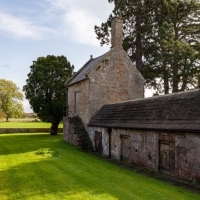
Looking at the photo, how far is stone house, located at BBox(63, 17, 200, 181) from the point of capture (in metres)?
11.3

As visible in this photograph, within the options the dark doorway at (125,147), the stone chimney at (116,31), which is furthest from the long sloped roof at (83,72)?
the dark doorway at (125,147)

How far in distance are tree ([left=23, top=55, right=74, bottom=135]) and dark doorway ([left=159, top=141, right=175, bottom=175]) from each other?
22.3m

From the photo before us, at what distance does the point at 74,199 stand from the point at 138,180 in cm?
367

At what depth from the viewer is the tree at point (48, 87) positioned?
33.7 meters

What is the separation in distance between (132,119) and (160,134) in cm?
303

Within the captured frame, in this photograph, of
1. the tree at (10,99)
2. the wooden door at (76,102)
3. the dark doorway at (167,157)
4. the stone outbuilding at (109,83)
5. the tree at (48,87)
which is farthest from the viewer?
the tree at (10,99)

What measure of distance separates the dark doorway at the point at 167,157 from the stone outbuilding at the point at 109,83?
10.6 m

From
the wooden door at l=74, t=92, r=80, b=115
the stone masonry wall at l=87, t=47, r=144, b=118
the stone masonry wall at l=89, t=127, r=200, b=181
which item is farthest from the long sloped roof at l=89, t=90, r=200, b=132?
the wooden door at l=74, t=92, r=80, b=115

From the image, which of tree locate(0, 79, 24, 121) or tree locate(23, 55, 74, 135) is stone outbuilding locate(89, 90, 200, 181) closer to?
tree locate(23, 55, 74, 135)

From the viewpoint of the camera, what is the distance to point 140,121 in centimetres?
1449

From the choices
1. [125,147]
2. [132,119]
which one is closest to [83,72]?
[132,119]

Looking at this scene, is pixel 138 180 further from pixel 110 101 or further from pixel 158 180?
pixel 110 101

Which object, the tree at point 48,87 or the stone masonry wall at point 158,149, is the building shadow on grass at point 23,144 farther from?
the stone masonry wall at point 158,149

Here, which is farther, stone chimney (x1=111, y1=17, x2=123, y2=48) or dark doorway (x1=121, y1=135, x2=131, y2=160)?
stone chimney (x1=111, y1=17, x2=123, y2=48)
